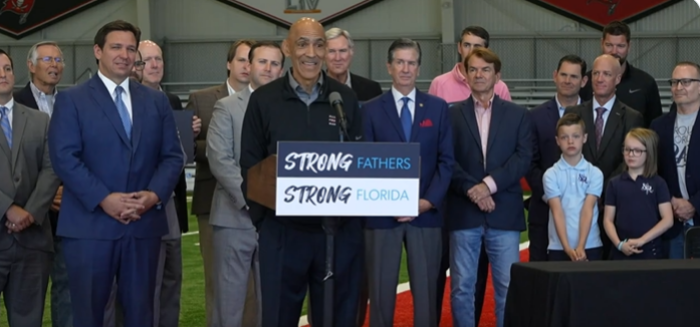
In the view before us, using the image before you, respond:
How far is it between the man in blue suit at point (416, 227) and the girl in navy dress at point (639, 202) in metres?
1.19

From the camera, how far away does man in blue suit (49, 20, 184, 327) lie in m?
5.11

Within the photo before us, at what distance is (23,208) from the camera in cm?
591

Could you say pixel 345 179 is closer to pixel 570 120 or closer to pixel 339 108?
pixel 339 108

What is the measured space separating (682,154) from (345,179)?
2.99 meters

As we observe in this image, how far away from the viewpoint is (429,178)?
5.86 meters

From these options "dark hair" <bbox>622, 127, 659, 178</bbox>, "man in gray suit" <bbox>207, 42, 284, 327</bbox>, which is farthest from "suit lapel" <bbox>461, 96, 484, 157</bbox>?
"man in gray suit" <bbox>207, 42, 284, 327</bbox>

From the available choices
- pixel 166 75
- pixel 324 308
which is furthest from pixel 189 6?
pixel 324 308

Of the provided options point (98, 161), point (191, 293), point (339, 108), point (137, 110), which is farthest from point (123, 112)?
point (191, 293)

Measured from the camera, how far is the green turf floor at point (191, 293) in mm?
7555

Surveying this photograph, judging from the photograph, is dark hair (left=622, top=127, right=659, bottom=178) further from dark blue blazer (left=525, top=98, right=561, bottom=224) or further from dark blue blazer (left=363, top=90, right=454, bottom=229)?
dark blue blazer (left=363, top=90, right=454, bottom=229)

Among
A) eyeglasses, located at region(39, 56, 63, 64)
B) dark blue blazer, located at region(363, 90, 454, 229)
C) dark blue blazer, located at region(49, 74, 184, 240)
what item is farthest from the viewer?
eyeglasses, located at region(39, 56, 63, 64)

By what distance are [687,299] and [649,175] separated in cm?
168

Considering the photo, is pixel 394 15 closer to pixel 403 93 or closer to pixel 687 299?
pixel 403 93

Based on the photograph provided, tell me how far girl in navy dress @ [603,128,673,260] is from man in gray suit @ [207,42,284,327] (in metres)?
2.26
